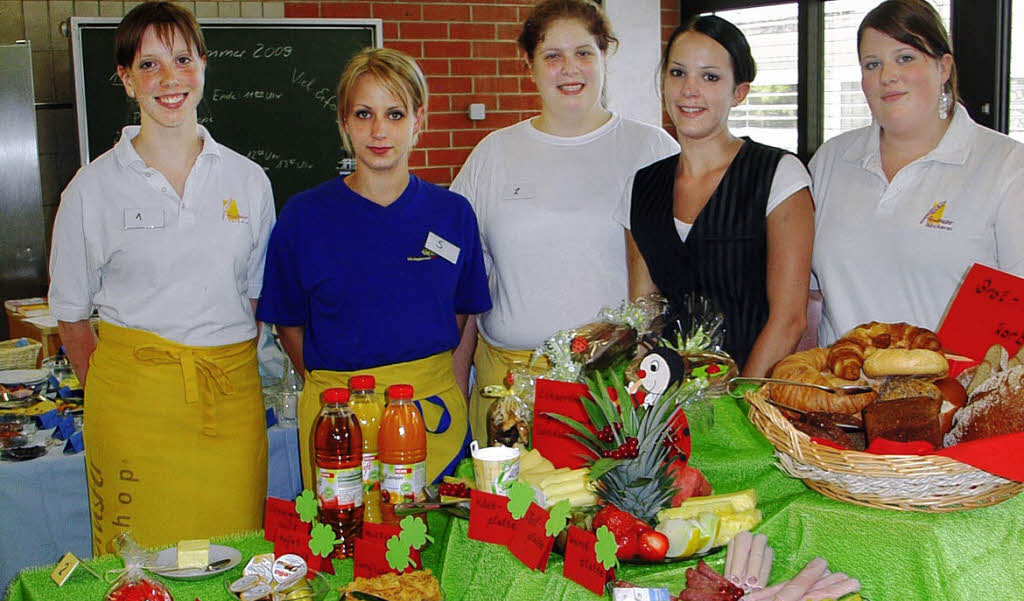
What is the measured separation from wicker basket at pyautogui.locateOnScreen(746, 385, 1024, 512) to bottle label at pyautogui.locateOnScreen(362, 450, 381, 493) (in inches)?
29.1

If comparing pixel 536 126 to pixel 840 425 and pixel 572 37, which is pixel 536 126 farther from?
pixel 840 425

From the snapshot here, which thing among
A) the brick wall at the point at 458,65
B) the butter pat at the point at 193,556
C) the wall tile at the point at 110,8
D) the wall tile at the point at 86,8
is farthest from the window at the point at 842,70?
the butter pat at the point at 193,556

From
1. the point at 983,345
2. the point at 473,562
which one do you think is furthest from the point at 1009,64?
the point at 473,562

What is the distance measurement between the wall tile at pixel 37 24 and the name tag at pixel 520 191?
3392mm

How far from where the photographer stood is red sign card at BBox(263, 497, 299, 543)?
6.15 feet

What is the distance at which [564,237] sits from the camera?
8.86ft

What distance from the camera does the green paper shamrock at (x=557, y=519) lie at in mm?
1597

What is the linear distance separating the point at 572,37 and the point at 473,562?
1.55 meters

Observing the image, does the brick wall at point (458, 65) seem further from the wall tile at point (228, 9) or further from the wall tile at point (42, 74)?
the wall tile at point (42, 74)

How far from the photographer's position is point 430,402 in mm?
2543

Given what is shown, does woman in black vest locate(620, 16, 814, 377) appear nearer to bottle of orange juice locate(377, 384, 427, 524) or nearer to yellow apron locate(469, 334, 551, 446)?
yellow apron locate(469, 334, 551, 446)

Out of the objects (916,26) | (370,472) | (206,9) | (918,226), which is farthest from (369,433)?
(206,9)

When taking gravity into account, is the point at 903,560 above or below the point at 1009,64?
below

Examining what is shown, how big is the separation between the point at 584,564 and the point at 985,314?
0.84 meters
